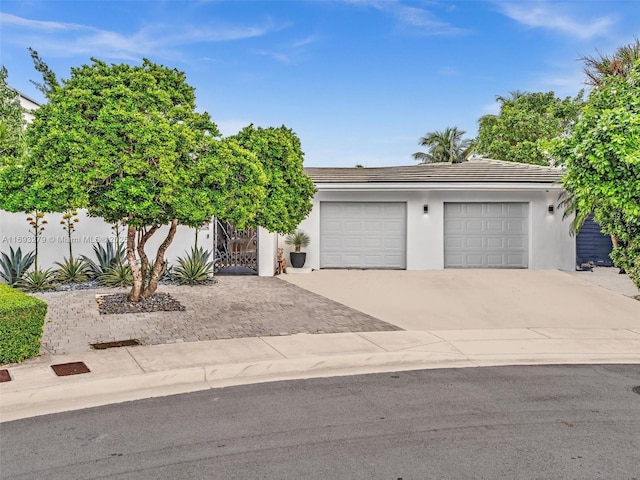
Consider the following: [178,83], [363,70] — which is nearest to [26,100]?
[363,70]

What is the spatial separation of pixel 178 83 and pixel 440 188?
10471mm

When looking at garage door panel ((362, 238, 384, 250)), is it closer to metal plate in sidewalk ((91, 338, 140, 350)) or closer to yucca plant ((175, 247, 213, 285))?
yucca plant ((175, 247, 213, 285))

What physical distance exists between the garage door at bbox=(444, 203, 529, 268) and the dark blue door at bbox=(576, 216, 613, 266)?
2380mm

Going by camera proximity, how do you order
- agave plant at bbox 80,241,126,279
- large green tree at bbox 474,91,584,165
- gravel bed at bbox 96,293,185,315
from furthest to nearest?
large green tree at bbox 474,91,584,165 < agave plant at bbox 80,241,126,279 < gravel bed at bbox 96,293,185,315

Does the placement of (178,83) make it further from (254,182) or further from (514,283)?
(514,283)

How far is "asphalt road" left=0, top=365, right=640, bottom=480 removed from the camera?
4156 millimetres

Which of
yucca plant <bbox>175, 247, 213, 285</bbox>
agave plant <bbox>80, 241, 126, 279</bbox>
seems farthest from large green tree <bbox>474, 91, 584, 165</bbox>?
agave plant <bbox>80, 241, 126, 279</bbox>

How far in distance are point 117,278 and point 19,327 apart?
294 inches

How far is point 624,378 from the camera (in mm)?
6898

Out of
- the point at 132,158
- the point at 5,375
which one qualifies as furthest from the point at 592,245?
the point at 5,375

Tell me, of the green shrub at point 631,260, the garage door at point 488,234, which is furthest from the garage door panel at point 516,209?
the green shrub at point 631,260

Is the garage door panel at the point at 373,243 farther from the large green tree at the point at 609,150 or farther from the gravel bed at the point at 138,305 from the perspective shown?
the gravel bed at the point at 138,305

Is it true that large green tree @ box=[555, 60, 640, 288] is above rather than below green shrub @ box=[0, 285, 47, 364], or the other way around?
above

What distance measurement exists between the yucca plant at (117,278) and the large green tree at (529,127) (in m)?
25.8
